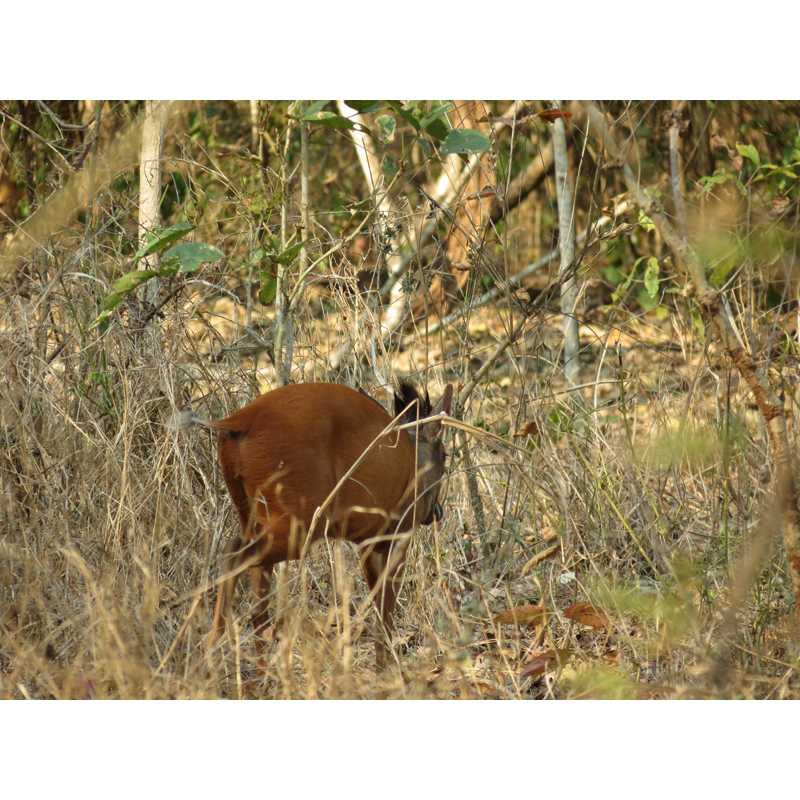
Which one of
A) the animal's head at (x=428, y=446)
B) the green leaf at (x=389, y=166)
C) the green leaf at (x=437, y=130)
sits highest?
the green leaf at (x=437, y=130)

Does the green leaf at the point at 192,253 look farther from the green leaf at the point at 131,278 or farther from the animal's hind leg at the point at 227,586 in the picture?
the animal's hind leg at the point at 227,586

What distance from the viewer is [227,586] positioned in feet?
10.6

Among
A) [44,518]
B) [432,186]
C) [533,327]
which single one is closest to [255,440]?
[44,518]

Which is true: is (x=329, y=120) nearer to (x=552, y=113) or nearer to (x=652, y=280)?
(x=552, y=113)

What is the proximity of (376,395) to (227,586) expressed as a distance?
58.4 inches

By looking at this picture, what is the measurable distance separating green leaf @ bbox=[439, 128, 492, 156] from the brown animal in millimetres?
975

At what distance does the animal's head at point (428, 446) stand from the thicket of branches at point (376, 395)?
0.68 ft

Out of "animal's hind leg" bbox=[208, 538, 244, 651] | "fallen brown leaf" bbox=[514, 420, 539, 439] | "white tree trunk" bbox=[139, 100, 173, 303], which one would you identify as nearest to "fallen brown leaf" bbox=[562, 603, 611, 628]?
"fallen brown leaf" bbox=[514, 420, 539, 439]

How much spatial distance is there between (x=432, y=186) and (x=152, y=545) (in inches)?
190

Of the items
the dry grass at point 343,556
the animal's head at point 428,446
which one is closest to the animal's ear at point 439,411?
the animal's head at point 428,446

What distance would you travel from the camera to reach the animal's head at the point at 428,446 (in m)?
3.76

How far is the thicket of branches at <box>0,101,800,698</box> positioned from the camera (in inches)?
119

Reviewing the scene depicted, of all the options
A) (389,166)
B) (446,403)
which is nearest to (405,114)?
(389,166)

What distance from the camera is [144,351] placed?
426 cm
